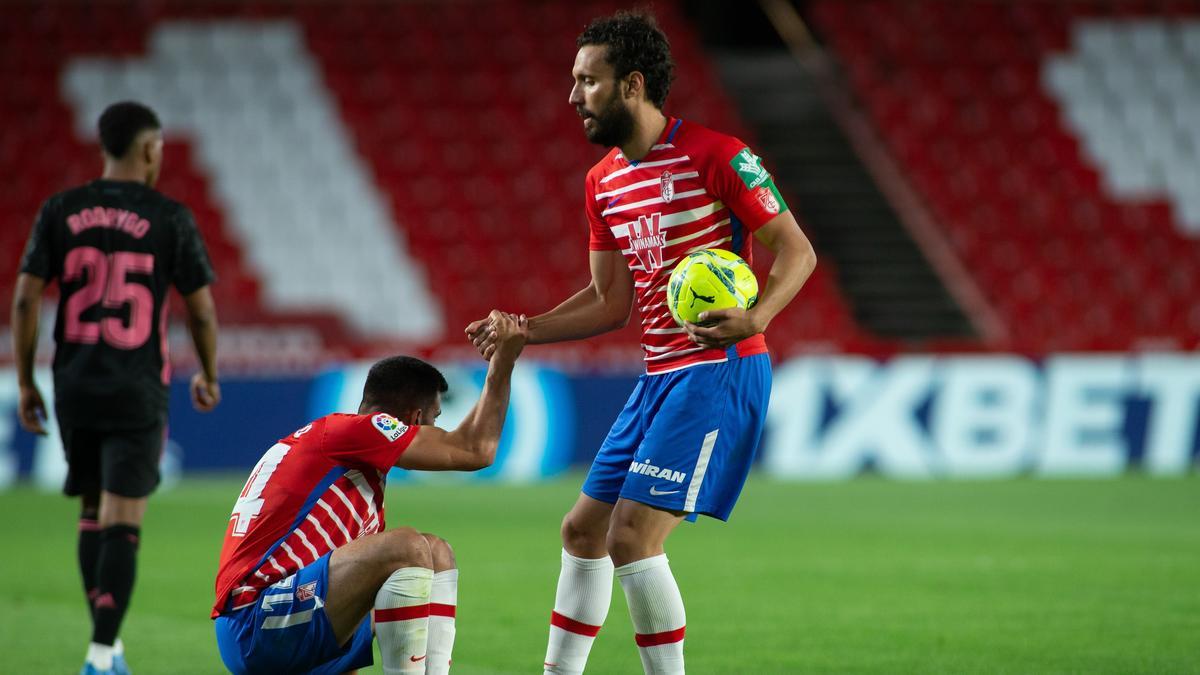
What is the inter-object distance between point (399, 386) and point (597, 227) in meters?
0.88

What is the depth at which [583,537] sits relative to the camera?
16.1 feet

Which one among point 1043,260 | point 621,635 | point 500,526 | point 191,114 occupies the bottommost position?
point 621,635

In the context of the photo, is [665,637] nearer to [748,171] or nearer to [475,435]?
[475,435]

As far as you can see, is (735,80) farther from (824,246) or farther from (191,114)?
(191,114)

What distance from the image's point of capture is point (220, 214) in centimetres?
1762

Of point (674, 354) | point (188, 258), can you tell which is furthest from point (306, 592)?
point (188, 258)

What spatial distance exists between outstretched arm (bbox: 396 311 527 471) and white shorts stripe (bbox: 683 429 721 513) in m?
0.59

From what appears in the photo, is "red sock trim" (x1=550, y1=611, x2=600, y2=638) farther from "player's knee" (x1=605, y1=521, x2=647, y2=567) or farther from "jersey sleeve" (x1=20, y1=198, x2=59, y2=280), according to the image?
"jersey sleeve" (x1=20, y1=198, x2=59, y2=280)

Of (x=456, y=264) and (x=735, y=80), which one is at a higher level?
(x=735, y=80)

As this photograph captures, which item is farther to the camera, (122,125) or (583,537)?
(122,125)

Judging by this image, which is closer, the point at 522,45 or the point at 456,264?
the point at 456,264

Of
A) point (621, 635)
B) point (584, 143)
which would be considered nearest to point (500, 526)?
point (621, 635)

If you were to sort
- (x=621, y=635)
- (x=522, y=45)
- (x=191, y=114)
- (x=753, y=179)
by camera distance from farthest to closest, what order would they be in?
(x=522, y=45) → (x=191, y=114) → (x=621, y=635) → (x=753, y=179)

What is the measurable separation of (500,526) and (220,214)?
7901 millimetres
